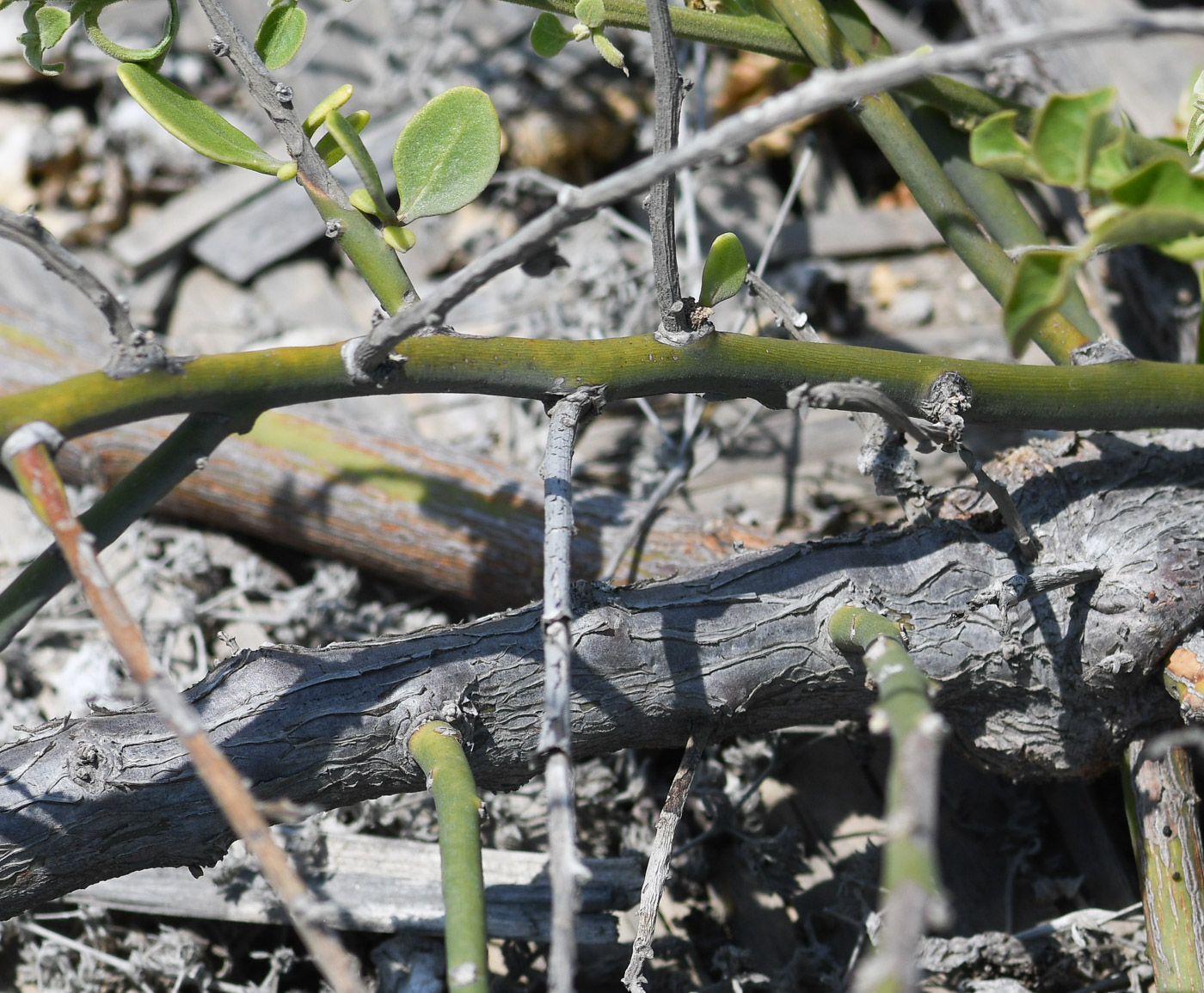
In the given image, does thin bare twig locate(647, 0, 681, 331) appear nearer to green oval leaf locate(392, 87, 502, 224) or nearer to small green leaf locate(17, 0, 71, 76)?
green oval leaf locate(392, 87, 502, 224)

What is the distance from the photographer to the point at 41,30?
1166 mm

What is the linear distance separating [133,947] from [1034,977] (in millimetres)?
1481

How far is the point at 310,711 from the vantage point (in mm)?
1168

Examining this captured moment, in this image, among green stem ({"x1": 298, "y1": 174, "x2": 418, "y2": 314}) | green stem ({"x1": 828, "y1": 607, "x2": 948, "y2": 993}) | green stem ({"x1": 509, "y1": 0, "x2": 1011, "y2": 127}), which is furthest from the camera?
green stem ({"x1": 509, "y1": 0, "x2": 1011, "y2": 127})

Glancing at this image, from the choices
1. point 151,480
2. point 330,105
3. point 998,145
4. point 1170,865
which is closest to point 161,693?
point 151,480

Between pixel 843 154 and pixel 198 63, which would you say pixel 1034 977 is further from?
pixel 198 63

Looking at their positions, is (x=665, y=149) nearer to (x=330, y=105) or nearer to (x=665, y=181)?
(x=665, y=181)

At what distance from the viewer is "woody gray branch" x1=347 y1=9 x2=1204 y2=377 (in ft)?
2.19

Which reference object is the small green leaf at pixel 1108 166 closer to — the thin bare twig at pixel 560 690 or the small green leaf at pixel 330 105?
the thin bare twig at pixel 560 690

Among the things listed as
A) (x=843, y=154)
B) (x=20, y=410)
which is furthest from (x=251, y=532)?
(x=843, y=154)

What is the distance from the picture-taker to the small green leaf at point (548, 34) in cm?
134

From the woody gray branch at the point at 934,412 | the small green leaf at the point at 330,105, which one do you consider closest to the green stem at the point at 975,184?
the woody gray branch at the point at 934,412

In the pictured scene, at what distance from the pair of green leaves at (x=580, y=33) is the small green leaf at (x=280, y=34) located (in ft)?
1.02

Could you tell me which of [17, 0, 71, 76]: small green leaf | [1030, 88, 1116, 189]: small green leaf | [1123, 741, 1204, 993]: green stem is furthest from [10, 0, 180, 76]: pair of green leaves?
[1123, 741, 1204, 993]: green stem
